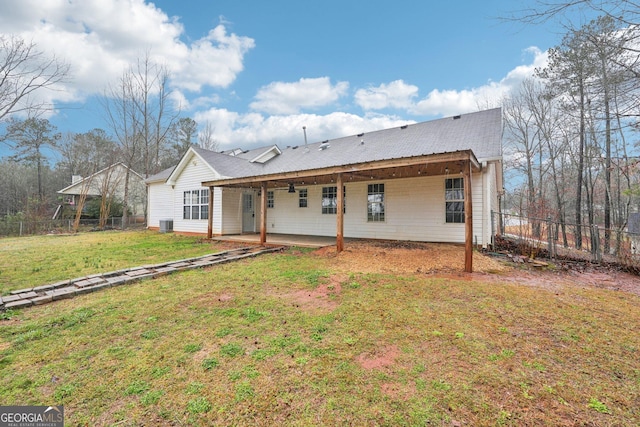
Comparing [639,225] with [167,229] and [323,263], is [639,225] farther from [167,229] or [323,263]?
[167,229]

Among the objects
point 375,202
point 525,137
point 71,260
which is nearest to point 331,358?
point 71,260

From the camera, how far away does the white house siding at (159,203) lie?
52.8 feet

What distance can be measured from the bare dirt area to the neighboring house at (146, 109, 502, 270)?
32.5 inches

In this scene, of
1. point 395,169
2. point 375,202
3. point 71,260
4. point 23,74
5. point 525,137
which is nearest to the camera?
point 23,74

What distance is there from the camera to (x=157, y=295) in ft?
15.1

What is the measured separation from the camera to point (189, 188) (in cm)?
Answer: 1376

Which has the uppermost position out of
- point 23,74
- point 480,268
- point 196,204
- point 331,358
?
point 23,74

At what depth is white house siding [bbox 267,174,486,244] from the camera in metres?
9.34

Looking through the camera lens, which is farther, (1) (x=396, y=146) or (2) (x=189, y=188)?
(2) (x=189, y=188)

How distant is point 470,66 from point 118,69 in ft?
76.2

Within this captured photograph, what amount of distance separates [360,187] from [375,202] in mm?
914

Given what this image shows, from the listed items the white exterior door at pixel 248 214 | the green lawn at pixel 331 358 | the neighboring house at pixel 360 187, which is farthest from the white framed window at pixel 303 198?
the green lawn at pixel 331 358

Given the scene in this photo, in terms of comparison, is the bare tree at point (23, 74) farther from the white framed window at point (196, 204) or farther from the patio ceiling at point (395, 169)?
the white framed window at point (196, 204)

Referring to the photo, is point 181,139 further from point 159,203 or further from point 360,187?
point 360,187
